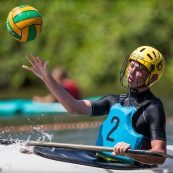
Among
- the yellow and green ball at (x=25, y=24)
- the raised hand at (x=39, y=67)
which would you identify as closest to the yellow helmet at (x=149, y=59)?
the raised hand at (x=39, y=67)

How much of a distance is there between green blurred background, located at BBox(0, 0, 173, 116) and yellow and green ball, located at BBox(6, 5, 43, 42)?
1116 centimetres

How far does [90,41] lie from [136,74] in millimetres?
13993

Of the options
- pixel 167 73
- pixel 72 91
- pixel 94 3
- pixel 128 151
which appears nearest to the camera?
pixel 128 151

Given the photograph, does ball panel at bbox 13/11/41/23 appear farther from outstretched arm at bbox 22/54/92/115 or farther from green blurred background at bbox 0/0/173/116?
green blurred background at bbox 0/0/173/116

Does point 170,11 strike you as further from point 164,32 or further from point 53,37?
point 53,37

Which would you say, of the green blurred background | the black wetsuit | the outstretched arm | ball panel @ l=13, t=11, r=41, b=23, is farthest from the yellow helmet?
the green blurred background

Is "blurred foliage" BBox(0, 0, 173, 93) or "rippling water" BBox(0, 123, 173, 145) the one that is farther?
"blurred foliage" BBox(0, 0, 173, 93)

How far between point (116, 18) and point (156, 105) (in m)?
14.1

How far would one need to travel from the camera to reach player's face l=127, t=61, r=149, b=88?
6.08 meters

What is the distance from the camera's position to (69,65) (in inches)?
788

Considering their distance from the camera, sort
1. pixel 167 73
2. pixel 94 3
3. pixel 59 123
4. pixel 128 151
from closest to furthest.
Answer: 1. pixel 128 151
2. pixel 59 123
3. pixel 167 73
4. pixel 94 3

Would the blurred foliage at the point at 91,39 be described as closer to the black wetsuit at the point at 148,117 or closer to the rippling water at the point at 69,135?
the rippling water at the point at 69,135

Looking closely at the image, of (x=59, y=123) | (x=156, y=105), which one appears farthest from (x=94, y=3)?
(x=156, y=105)

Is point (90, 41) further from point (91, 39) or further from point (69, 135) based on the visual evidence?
point (69, 135)
